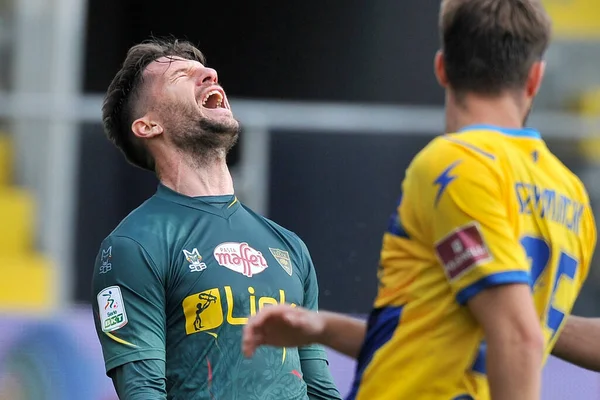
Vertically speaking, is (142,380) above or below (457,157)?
below

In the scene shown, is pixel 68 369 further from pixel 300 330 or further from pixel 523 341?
pixel 523 341

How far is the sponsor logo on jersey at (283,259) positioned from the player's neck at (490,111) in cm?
142

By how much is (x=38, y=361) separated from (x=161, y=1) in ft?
12.2

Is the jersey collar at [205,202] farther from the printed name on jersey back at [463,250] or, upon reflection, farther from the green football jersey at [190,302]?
the printed name on jersey back at [463,250]

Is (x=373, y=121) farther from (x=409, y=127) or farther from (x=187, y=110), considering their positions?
(x=187, y=110)

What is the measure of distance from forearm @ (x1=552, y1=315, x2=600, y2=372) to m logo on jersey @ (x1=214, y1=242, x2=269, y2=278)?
3.98ft

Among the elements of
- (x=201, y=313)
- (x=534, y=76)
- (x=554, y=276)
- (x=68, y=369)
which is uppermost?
(x=534, y=76)

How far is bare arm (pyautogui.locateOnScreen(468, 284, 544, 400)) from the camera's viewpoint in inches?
82.6

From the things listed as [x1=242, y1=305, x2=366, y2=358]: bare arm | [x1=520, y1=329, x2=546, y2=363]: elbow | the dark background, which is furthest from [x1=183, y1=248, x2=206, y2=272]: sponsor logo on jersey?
the dark background

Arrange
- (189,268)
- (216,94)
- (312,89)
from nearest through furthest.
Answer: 1. (189,268)
2. (216,94)
3. (312,89)

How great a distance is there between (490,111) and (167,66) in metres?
1.89

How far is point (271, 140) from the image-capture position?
22.8 ft

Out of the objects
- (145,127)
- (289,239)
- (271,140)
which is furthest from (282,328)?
(271,140)

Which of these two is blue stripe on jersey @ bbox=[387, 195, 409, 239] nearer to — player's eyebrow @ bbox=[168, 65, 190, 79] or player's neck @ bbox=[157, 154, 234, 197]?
player's neck @ bbox=[157, 154, 234, 197]
